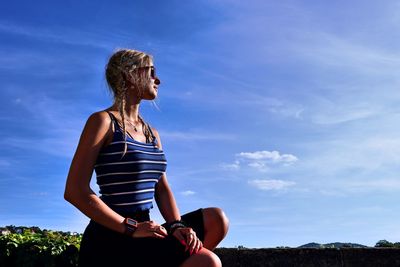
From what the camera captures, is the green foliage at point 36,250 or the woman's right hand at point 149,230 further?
the green foliage at point 36,250

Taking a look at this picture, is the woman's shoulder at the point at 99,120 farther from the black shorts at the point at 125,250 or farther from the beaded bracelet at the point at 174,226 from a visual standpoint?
the beaded bracelet at the point at 174,226

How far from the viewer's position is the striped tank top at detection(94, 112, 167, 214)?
3.01m

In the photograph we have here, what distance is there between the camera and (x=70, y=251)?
4.56 metres

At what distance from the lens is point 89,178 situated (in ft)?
9.59

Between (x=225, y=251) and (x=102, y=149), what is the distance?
12.6 feet

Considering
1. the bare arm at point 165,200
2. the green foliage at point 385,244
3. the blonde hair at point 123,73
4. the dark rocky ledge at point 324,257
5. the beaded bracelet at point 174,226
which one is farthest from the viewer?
the green foliage at point 385,244

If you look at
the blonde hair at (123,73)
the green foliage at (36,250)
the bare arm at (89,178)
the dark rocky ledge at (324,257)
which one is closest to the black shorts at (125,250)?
the bare arm at (89,178)

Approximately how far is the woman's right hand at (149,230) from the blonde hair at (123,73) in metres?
0.82

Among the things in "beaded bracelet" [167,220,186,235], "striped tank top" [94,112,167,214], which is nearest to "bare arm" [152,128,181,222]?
"striped tank top" [94,112,167,214]

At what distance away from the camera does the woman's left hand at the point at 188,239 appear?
2789mm

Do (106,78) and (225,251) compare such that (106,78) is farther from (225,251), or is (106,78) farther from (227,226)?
(225,251)

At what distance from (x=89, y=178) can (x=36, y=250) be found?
304 centimetres

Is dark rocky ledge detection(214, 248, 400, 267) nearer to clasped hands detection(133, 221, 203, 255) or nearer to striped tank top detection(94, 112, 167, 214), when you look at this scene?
striped tank top detection(94, 112, 167, 214)

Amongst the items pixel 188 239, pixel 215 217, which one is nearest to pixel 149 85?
pixel 215 217
